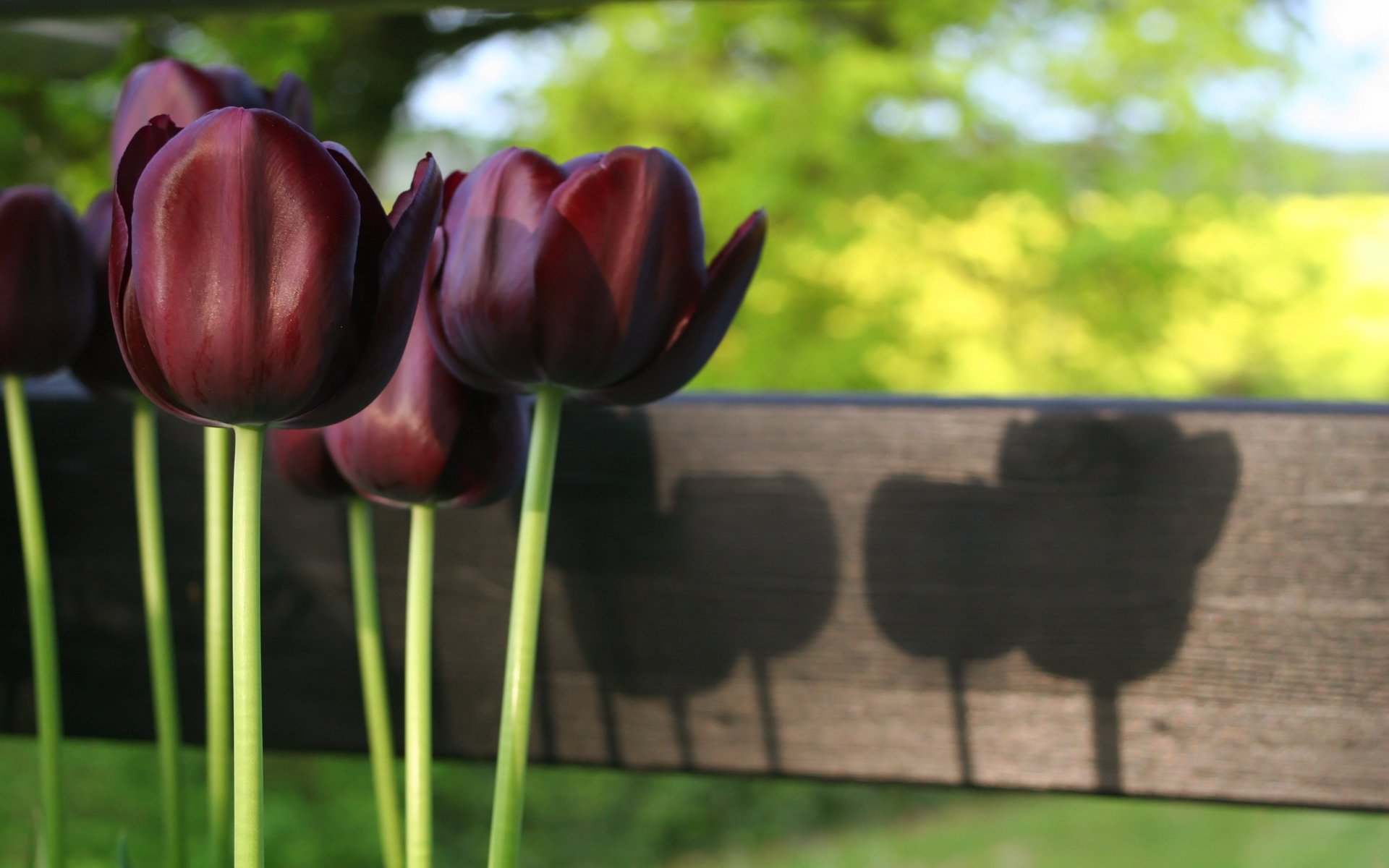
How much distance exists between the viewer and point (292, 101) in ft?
1.29

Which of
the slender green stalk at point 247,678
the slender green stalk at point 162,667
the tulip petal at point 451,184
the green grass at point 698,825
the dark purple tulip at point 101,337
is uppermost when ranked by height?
the tulip petal at point 451,184

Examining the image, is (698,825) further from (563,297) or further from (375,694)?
(563,297)

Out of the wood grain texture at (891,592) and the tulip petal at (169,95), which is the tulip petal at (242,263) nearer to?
the tulip petal at (169,95)

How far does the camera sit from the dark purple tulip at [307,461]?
378 millimetres

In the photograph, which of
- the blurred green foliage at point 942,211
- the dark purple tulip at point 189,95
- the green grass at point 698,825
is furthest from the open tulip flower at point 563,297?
the blurred green foliage at point 942,211

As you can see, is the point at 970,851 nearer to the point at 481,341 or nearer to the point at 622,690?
the point at 622,690

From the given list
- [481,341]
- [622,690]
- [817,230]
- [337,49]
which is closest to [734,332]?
[817,230]

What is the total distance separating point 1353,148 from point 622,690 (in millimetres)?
3166

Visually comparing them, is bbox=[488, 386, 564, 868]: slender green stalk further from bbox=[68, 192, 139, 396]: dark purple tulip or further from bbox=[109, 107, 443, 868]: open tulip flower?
bbox=[68, 192, 139, 396]: dark purple tulip

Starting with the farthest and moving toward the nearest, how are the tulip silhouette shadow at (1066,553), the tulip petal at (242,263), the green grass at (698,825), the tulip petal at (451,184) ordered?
the green grass at (698,825)
the tulip silhouette shadow at (1066,553)
the tulip petal at (451,184)
the tulip petal at (242,263)

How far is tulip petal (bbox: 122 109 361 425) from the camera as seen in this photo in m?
0.25

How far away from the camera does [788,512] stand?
1.60 feet

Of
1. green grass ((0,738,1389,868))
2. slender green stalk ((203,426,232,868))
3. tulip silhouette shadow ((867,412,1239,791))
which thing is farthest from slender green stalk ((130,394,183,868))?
green grass ((0,738,1389,868))

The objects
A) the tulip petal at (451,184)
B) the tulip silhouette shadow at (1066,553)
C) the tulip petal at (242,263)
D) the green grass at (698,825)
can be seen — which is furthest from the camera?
the green grass at (698,825)
